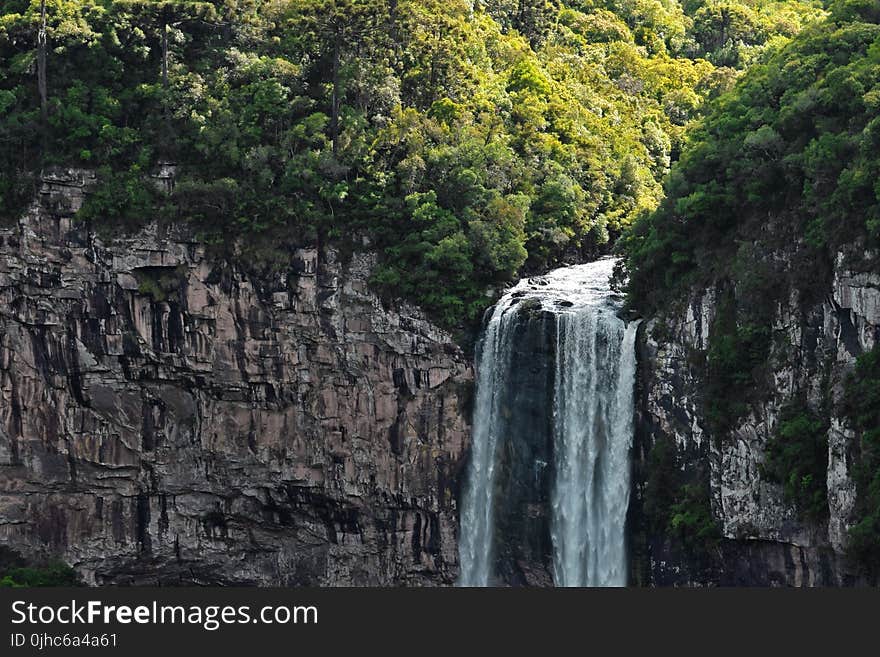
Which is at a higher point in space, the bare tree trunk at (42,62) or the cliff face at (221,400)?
the bare tree trunk at (42,62)

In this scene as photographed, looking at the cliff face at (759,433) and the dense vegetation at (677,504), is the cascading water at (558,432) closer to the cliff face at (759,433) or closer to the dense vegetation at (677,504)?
the cliff face at (759,433)

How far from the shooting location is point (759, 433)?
4216 cm

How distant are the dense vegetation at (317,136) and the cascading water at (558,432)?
234cm

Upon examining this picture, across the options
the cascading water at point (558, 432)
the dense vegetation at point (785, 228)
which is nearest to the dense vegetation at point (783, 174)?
the dense vegetation at point (785, 228)

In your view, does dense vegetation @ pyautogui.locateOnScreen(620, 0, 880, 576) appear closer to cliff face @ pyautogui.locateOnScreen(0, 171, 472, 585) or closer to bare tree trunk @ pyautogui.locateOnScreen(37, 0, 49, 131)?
cliff face @ pyautogui.locateOnScreen(0, 171, 472, 585)

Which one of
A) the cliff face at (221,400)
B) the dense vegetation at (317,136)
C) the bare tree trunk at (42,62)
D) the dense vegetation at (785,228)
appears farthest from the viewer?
the bare tree trunk at (42,62)

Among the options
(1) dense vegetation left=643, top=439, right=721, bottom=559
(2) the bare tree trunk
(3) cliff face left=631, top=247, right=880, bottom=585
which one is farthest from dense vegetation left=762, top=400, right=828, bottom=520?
(2) the bare tree trunk

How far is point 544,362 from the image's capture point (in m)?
47.5

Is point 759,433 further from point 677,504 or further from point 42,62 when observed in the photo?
point 42,62

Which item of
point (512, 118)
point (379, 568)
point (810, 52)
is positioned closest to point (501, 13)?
point (512, 118)

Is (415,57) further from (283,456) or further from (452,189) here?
(283,456)

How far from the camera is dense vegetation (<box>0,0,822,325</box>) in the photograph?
50.0 m

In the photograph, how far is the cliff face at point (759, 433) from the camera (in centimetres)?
3934

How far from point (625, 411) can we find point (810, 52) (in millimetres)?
12489
